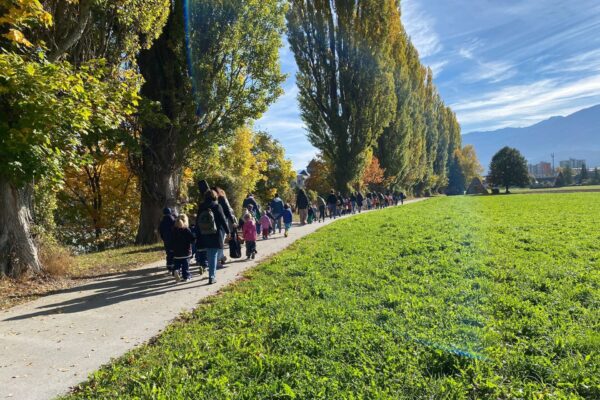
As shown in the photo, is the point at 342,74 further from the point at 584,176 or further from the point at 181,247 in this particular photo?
the point at 584,176

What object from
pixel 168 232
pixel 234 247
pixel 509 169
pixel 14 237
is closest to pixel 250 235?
pixel 234 247

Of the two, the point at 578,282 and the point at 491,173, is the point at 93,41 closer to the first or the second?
the point at 578,282

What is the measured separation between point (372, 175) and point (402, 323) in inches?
1383

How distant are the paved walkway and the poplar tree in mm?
23091

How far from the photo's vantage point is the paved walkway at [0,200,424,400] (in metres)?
3.91

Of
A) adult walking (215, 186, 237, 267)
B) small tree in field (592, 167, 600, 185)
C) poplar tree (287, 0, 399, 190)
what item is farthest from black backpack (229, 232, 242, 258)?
small tree in field (592, 167, 600, 185)

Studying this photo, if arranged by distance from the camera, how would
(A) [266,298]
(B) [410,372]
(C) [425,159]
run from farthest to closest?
(C) [425,159] → (A) [266,298] → (B) [410,372]

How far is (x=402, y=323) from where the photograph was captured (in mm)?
4703

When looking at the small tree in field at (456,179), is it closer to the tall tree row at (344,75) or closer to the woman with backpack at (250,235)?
the tall tree row at (344,75)

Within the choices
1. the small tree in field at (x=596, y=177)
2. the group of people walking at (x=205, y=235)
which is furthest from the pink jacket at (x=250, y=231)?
the small tree in field at (x=596, y=177)

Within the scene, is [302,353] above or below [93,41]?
below

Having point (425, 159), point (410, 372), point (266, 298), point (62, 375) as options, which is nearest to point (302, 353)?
point (410, 372)

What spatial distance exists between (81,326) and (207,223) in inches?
115

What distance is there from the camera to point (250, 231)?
33.3 ft
